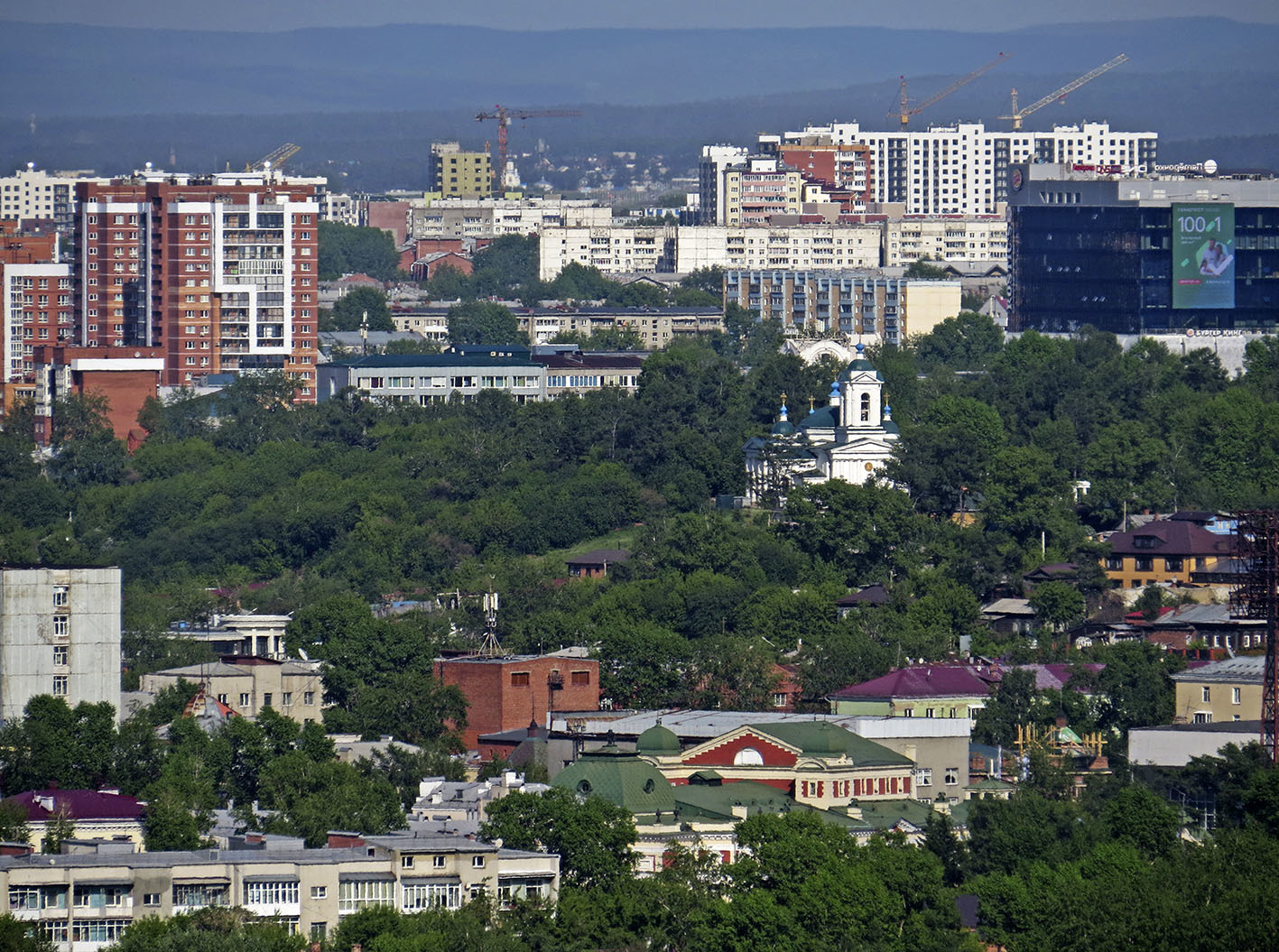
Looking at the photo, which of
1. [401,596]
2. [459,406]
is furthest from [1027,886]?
[459,406]

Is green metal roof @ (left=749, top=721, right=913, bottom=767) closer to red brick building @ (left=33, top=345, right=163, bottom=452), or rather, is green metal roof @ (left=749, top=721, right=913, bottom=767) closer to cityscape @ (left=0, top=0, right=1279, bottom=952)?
cityscape @ (left=0, top=0, right=1279, bottom=952)

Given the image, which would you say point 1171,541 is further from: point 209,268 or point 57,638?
point 209,268

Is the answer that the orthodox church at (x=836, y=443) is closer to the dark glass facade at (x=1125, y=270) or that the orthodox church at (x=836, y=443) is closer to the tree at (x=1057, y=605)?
the tree at (x=1057, y=605)

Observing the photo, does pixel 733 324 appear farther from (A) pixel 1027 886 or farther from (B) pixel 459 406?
(A) pixel 1027 886

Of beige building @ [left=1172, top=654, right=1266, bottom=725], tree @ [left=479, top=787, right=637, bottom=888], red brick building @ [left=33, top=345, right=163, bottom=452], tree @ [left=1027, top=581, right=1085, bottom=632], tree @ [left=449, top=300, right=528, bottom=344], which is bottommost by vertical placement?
tree @ [left=479, top=787, right=637, bottom=888]

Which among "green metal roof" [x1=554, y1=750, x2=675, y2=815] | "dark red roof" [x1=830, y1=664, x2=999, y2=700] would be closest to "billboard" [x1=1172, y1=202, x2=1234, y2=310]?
"dark red roof" [x1=830, y1=664, x2=999, y2=700]
